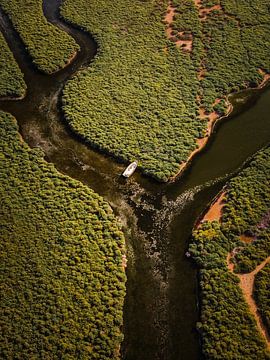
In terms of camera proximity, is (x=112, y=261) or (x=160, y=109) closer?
(x=112, y=261)

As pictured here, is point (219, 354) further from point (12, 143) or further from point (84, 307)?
point (12, 143)

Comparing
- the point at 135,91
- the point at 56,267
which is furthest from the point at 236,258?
the point at 135,91

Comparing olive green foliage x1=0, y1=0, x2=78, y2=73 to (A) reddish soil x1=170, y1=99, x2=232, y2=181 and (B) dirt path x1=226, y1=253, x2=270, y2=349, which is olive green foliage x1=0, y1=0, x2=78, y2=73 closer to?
(A) reddish soil x1=170, y1=99, x2=232, y2=181

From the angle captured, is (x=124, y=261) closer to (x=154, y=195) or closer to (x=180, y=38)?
(x=154, y=195)

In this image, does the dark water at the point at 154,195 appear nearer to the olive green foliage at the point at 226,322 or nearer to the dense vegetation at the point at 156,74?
the olive green foliage at the point at 226,322

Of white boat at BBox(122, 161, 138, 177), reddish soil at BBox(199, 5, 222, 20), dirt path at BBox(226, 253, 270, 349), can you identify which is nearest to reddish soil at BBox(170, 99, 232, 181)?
white boat at BBox(122, 161, 138, 177)

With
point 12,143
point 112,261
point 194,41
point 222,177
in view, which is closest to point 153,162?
point 222,177

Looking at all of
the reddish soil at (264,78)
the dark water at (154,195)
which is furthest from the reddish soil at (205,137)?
the reddish soil at (264,78)
